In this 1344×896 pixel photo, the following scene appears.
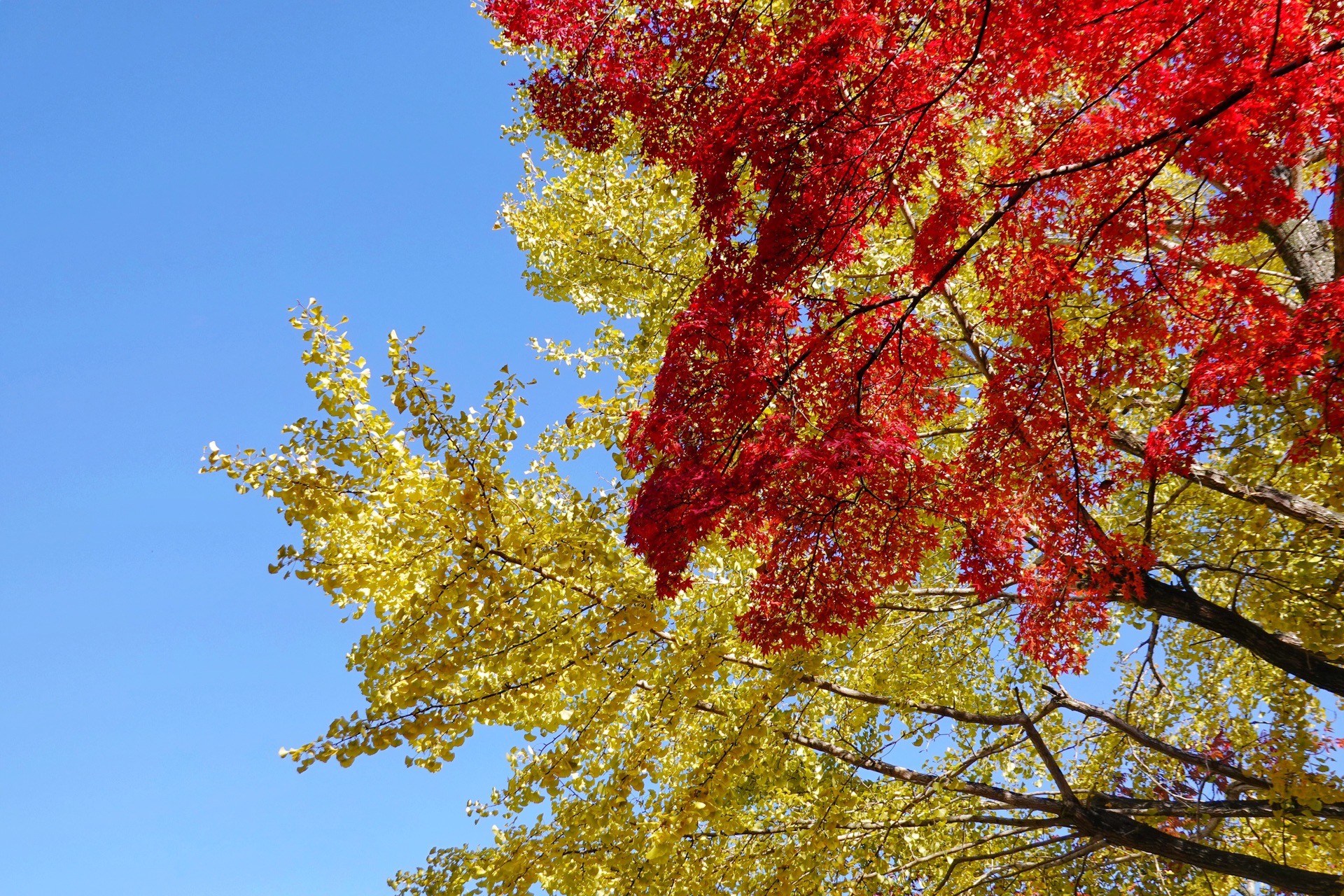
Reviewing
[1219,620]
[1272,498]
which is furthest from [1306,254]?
[1219,620]

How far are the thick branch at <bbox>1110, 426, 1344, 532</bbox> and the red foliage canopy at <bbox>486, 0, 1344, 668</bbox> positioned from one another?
690 millimetres

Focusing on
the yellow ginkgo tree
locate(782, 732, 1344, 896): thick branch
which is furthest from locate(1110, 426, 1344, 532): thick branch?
locate(782, 732, 1344, 896): thick branch

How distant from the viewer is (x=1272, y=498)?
5.07m

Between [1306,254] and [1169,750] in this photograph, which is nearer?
[1169,750]

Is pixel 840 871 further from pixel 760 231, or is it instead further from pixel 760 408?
pixel 760 231

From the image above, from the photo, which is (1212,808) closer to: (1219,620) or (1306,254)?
(1219,620)

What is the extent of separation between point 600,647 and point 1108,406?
146 inches

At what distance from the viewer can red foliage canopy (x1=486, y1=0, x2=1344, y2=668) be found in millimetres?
3686

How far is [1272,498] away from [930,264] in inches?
111

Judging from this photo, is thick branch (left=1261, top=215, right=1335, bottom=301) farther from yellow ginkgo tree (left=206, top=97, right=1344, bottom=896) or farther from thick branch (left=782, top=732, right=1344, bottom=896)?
thick branch (left=782, top=732, right=1344, bottom=896)

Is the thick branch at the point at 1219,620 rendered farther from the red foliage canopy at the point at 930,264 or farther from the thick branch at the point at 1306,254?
the thick branch at the point at 1306,254

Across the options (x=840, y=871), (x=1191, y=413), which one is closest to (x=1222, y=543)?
(x=1191, y=413)

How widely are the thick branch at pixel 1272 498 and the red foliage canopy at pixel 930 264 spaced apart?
27.2 inches

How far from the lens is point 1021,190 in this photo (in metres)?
3.27
